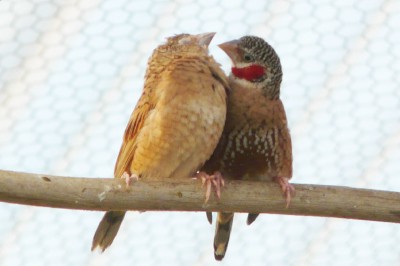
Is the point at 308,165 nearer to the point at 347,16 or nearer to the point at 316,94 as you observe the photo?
the point at 316,94

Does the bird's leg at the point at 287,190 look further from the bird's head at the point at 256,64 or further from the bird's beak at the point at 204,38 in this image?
the bird's beak at the point at 204,38

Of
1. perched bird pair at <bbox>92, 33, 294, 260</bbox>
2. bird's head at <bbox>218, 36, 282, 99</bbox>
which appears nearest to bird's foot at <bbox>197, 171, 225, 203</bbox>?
perched bird pair at <bbox>92, 33, 294, 260</bbox>

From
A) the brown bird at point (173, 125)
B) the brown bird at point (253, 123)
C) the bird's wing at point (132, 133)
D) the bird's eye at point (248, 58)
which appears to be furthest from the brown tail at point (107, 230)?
the bird's eye at point (248, 58)

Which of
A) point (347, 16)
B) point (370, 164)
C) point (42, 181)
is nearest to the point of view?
point (42, 181)

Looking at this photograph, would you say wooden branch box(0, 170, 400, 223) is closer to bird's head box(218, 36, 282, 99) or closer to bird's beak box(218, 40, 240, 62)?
bird's head box(218, 36, 282, 99)

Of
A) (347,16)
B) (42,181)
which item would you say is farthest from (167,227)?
(42,181)

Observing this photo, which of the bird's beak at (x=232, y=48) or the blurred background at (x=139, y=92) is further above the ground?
the bird's beak at (x=232, y=48)
